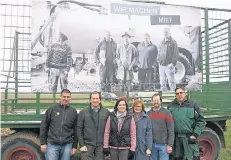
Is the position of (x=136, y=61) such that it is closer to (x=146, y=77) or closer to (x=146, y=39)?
(x=146, y=77)

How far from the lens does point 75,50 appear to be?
5.77 metres

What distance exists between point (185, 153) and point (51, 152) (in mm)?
2187

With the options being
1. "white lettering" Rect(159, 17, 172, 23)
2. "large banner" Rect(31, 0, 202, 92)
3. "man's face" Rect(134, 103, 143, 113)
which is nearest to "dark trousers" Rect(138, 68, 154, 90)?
"large banner" Rect(31, 0, 202, 92)

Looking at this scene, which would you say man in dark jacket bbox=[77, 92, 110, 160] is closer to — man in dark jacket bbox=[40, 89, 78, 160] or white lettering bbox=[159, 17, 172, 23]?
man in dark jacket bbox=[40, 89, 78, 160]

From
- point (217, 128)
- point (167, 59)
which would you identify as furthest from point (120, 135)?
point (217, 128)

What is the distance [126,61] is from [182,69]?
3.98ft

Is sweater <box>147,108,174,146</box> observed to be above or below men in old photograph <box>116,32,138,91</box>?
below

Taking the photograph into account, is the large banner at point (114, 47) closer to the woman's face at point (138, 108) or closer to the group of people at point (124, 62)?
the group of people at point (124, 62)

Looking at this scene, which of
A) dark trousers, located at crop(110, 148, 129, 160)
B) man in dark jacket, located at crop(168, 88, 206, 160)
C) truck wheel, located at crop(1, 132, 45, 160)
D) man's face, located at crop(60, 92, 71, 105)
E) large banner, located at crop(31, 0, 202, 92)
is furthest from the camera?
large banner, located at crop(31, 0, 202, 92)

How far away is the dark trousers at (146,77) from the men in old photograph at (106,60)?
1.84ft

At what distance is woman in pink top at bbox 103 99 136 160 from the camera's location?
4.62 metres

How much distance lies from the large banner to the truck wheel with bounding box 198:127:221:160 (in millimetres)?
998

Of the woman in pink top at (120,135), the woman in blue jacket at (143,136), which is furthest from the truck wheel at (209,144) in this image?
the woman in pink top at (120,135)

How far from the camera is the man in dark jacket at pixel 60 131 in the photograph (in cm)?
480
